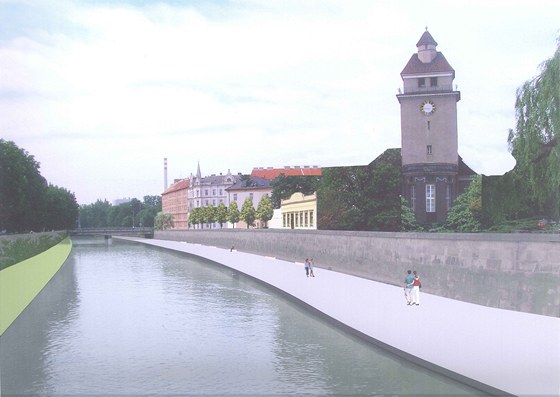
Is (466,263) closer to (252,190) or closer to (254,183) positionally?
(252,190)

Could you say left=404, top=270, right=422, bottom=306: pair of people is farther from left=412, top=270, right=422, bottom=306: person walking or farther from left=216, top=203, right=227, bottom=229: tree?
left=216, top=203, right=227, bottom=229: tree

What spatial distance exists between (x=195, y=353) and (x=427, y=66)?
764 inches

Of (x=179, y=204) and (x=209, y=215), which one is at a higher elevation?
(x=179, y=204)

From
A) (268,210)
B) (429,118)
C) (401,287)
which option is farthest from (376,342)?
(268,210)

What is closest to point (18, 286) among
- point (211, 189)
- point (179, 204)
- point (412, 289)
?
point (412, 289)

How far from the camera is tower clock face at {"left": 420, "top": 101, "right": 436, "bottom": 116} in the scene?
3043 cm

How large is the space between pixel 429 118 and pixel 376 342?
1790cm

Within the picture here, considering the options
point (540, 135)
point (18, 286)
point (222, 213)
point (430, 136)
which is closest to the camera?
point (540, 135)

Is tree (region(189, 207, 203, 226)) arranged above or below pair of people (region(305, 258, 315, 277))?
above

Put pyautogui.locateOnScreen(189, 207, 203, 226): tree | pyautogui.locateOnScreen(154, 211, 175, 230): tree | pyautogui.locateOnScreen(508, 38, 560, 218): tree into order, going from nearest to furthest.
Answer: pyautogui.locateOnScreen(508, 38, 560, 218): tree < pyautogui.locateOnScreen(189, 207, 203, 226): tree < pyautogui.locateOnScreen(154, 211, 175, 230): tree

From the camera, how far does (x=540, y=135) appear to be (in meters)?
25.6

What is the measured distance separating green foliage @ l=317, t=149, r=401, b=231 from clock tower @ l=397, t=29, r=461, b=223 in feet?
4.84

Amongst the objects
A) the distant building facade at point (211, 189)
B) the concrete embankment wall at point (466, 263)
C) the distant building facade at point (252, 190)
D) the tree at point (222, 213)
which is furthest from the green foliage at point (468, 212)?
the distant building facade at point (211, 189)

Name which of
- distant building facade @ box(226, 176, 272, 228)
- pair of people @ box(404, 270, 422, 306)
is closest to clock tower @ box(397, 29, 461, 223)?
pair of people @ box(404, 270, 422, 306)
